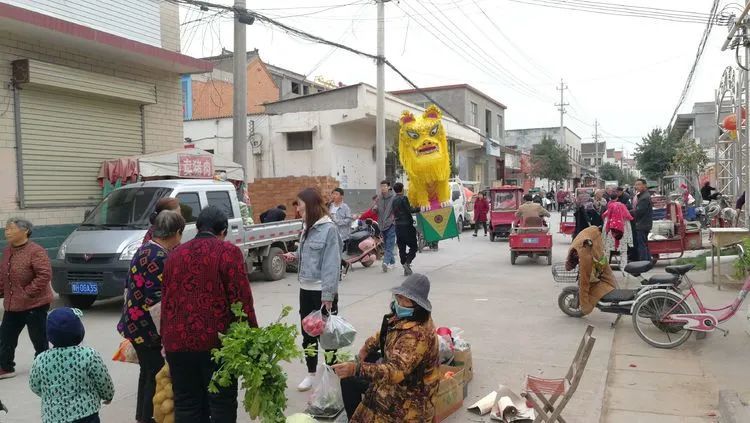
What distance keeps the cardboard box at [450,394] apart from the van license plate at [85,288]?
18.4 ft

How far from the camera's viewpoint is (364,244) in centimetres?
1288

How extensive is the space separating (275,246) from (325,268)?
719 cm

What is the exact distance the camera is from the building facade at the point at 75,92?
35.7 feet

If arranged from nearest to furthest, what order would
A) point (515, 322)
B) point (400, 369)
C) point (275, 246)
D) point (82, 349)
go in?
point (400, 369)
point (82, 349)
point (515, 322)
point (275, 246)

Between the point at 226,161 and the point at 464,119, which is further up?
the point at 464,119

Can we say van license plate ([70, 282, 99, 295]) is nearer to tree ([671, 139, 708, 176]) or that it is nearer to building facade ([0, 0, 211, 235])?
building facade ([0, 0, 211, 235])

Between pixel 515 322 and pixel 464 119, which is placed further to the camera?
pixel 464 119

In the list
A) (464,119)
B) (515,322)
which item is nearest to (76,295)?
(515,322)

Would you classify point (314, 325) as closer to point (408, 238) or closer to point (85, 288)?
point (85, 288)

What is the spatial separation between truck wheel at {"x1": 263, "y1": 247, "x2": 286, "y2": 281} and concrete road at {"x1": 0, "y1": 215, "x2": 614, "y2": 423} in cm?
22

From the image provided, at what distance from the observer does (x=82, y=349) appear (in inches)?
140

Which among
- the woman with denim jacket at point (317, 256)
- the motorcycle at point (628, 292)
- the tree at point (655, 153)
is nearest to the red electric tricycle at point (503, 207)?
the motorcycle at point (628, 292)

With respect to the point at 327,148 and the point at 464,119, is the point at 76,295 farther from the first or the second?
the point at 464,119

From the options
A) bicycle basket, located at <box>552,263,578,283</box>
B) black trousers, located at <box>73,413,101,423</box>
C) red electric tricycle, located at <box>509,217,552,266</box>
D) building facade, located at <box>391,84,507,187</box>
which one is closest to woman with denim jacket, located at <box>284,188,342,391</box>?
black trousers, located at <box>73,413,101,423</box>
